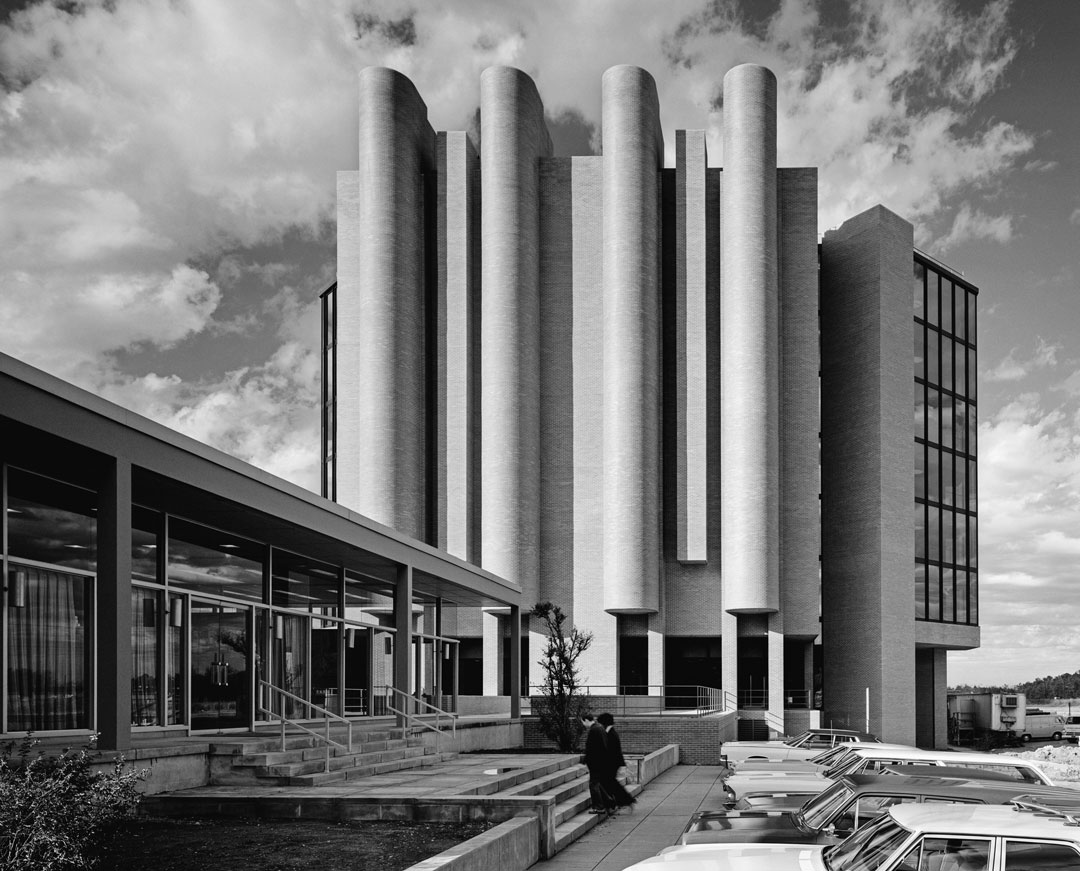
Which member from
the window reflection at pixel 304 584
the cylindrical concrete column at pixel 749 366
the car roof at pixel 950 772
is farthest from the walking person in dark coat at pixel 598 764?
the cylindrical concrete column at pixel 749 366

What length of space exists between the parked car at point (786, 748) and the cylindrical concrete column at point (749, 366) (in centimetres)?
2211

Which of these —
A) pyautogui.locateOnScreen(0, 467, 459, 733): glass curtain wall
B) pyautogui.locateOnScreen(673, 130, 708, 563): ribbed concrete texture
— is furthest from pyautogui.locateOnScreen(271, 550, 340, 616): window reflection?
pyautogui.locateOnScreen(673, 130, 708, 563): ribbed concrete texture

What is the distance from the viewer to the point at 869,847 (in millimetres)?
8156

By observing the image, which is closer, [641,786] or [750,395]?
[641,786]

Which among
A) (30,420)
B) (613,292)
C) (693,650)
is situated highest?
(613,292)

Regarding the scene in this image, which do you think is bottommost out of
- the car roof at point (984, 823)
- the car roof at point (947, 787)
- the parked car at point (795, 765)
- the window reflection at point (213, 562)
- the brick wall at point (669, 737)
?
the brick wall at point (669, 737)

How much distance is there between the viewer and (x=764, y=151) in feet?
172

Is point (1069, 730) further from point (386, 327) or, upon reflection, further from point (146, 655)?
point (146, 655)

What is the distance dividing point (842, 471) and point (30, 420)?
48.9 m

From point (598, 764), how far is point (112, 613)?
23.3 ft

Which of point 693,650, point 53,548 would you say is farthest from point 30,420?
point 693,650

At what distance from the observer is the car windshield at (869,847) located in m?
7.80

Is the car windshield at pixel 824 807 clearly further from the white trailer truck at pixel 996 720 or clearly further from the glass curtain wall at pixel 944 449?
the white trailer truck at pixel 996 720

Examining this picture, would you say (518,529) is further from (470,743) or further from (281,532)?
(281,532)
